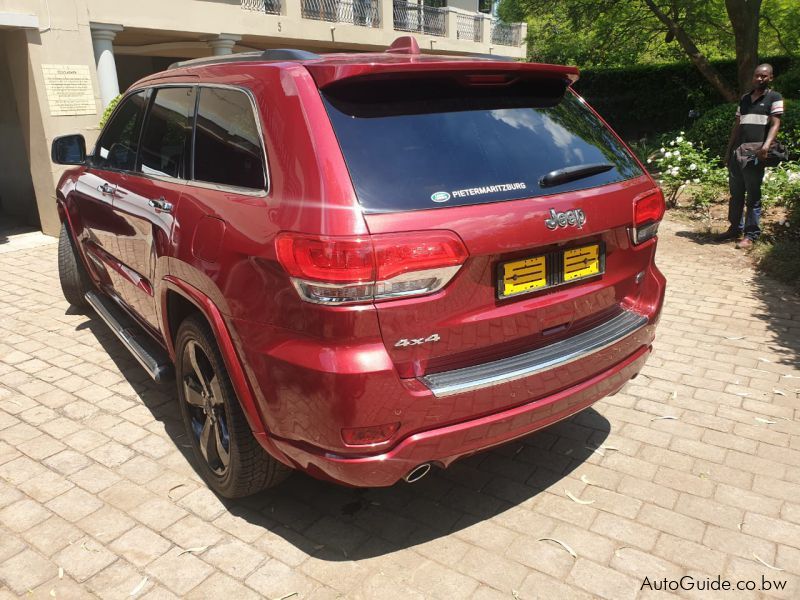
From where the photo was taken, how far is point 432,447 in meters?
2.29

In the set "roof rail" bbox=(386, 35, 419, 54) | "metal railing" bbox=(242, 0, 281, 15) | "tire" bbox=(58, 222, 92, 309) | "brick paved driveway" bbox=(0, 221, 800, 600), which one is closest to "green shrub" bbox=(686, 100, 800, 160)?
"brick paved driveway" bbox=(0, 221, 800, 600)

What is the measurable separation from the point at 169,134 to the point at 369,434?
203 cm

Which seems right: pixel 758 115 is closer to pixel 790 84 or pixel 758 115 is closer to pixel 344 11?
pixel 790 84

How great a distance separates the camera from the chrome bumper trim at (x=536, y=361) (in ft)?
7.47

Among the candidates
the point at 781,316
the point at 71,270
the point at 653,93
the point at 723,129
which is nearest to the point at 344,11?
the point at 653,93

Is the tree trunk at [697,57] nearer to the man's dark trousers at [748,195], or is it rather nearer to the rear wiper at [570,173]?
the man's dark trousers at [748,195]

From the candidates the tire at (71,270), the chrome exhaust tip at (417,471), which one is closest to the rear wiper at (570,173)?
the chrome exhaust tip at (417,471)

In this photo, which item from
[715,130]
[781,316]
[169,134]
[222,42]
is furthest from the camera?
[222,42]

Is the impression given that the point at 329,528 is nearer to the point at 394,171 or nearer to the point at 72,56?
the point at 394,171

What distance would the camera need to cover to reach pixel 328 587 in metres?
2.49

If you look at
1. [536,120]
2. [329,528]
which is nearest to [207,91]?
[536,120]

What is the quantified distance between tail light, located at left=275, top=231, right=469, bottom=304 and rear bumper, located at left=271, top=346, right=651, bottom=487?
21.6 inches

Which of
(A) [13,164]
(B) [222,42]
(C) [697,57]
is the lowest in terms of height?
(A) [13,164]

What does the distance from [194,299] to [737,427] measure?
3038 millimetres
